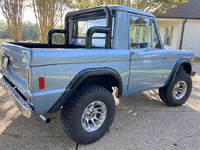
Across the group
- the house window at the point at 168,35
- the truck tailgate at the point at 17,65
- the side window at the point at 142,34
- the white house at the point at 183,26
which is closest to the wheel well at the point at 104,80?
the side window at the point at 142,34

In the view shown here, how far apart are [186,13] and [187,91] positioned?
12.9 metres

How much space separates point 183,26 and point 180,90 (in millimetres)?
12125

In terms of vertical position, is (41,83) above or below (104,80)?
above

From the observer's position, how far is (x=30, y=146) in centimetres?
242

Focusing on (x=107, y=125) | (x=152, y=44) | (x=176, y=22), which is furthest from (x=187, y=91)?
(x=176, y=22)

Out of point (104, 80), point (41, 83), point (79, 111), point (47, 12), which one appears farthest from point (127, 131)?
point (47, 12)

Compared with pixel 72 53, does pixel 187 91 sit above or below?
below

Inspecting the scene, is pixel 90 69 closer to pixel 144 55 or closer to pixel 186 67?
pixel 144 55

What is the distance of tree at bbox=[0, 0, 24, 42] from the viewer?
26.1 ft

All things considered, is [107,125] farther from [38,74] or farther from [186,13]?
[186,13]

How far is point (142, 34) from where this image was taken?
10.6ft

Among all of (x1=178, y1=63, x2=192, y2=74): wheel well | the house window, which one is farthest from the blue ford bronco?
the house window

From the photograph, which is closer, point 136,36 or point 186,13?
point 136,36

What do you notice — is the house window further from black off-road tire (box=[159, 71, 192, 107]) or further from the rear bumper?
the rear bumper
